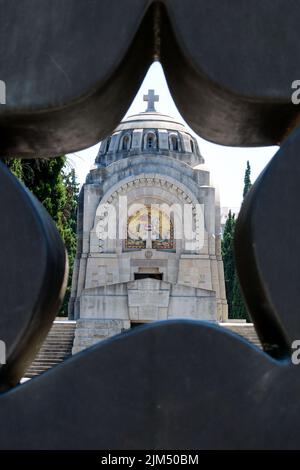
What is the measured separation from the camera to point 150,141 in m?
33.3

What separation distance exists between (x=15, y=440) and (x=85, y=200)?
Answer: 25.7 m

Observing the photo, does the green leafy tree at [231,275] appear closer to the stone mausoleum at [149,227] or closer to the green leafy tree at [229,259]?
the green leafy tree at [229,259]

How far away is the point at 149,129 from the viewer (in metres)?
33.6

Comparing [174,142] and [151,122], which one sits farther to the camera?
[151,122]

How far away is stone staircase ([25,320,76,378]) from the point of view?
14.4 m

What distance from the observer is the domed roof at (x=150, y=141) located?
32.8 meters

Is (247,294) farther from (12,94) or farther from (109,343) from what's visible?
(12,94)

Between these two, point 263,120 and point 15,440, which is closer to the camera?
point 15,440

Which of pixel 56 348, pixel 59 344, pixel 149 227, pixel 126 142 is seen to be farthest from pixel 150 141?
pixel 56 348

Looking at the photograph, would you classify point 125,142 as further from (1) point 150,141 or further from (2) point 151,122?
(2) point 151,122

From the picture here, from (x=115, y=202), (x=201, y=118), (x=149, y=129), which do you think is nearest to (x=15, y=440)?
(x=201, y=118)

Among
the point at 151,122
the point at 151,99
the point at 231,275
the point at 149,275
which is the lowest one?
the point at 149,275

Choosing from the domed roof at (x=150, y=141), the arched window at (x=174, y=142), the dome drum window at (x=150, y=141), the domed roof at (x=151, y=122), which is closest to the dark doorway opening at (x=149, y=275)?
the domed roof at (x=150, y=141)
